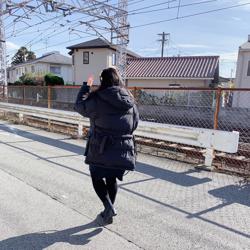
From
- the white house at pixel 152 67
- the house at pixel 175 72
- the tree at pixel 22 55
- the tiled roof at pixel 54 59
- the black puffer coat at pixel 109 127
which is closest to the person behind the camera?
the black puffer coat at pixel 109 127

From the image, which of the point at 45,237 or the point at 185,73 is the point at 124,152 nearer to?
the point at 45,237

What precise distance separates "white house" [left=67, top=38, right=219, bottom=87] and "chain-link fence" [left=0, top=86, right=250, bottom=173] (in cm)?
1264

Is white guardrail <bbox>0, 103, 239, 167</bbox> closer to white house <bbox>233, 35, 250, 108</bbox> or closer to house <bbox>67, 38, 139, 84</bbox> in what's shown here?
white house <bbox>233, 35, 250, 108</bbox>

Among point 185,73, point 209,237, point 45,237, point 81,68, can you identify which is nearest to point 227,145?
point 209,237

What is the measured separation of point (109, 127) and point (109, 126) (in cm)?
1

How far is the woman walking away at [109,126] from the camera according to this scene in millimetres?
3016

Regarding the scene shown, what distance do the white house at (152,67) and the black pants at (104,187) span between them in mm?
23284

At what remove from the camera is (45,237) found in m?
3.05

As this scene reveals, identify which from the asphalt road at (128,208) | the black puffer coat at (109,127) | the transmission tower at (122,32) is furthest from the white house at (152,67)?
the black puffer coat at (109,127)

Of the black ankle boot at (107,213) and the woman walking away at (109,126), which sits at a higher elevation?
the woman walking away at (109,126)

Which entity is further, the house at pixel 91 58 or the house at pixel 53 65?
the house at pixel 53 65

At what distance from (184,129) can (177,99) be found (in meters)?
5.83

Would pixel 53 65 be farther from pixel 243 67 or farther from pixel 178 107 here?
pixel 178 107

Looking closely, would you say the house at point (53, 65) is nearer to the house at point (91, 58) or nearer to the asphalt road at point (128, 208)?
the house at point (91, 58)
